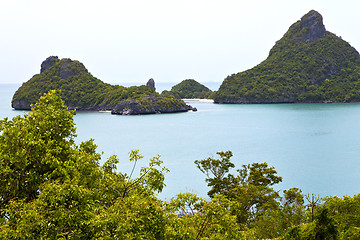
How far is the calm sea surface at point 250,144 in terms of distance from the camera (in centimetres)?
3991

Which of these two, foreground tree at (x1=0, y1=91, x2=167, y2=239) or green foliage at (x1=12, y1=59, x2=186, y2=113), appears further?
green foliage at (x1=12, y1=59, x2=186, y2=113)

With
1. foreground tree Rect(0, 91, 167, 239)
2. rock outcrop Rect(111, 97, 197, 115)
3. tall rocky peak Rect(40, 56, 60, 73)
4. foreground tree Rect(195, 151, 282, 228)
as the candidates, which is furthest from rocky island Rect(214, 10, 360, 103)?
foreground tree Rect(0, 91, 167, 239)

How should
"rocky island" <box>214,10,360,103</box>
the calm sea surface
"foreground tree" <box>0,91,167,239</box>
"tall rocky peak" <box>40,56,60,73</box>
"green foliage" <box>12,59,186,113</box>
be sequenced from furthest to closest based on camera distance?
1. "tall rocky peak" <box>40,56,60,73</box>
2. "rocky island" <box>214,10,360,103</box>
3. "green foliage" <box>12,59,186,113</box>
4. the calm sea surface
5. "foreground tree" <box>0,91,167,239</box>

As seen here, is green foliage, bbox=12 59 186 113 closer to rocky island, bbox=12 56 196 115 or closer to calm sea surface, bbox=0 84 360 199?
rocky island, bbox=12 56 196 115

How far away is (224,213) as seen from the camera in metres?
9.26

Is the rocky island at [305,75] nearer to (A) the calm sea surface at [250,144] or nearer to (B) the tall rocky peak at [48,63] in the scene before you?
(A) the calm sea surface at [250,144]

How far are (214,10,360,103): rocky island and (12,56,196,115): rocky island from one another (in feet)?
178

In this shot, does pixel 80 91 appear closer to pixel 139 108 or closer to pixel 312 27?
pixel 139 108

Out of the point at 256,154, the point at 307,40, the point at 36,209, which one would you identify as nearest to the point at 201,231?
the point at 36,209

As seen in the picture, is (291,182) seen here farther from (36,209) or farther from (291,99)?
(291,99)

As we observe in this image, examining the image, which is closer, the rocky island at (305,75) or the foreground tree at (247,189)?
the foreground tree at (247,189)

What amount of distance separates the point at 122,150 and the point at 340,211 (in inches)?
1904

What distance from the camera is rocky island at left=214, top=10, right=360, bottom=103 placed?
158 m

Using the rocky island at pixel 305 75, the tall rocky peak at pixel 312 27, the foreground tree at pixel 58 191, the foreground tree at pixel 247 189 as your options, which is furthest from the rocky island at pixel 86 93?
the tall rocky peak at pixel 312 27
